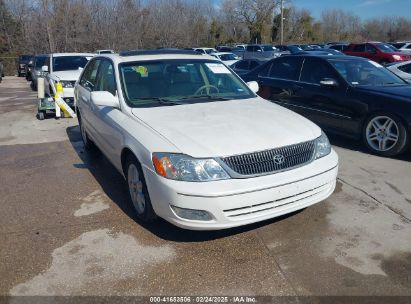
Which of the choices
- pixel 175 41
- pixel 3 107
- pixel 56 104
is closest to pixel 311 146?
Result: pixel 56 104

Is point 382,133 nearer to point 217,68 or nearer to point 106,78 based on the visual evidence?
point 217,68

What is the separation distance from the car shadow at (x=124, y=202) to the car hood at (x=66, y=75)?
4.00 metres

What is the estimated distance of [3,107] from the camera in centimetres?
1202

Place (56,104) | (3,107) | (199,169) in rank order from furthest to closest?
1. (3,107)
2. (56,104)
3. (199,169)

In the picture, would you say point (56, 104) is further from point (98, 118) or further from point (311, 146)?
point (311, 146)

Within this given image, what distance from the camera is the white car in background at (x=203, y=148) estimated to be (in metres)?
3.06

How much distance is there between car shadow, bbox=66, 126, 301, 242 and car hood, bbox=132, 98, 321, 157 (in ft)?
2.84

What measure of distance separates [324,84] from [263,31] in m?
55.9

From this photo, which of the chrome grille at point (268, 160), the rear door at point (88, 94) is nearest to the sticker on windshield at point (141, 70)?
the rear door at point (88, 94)

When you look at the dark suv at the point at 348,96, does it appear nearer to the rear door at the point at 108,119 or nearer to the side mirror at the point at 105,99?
the rear door at the point at 108,119

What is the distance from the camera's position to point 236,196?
9.88 ft

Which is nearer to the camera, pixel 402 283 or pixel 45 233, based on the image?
pixel 402 283

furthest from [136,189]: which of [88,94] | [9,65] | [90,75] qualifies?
[9,65]

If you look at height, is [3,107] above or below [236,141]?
below
